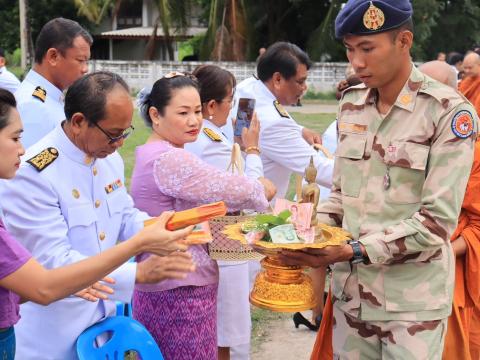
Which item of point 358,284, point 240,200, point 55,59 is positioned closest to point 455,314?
point 358,284

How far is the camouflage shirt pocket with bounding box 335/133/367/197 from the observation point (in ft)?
8.11

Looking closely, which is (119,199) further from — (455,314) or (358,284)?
(455,314)

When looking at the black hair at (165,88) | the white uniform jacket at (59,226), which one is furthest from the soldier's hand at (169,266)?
the black hair at (165,88)

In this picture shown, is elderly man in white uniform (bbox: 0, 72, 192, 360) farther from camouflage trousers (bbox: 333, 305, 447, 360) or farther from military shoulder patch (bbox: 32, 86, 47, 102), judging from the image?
military shoulder patch (bbox: 32, 86, 47, 102)

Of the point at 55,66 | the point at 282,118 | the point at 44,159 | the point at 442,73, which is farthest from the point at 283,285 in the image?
the point at 55,66

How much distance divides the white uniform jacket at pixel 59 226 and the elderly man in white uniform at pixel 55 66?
59.6 inches

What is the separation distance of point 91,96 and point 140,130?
11.9 metres

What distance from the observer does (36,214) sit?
222 centimetres

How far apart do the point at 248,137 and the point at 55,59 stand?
1.48 meters

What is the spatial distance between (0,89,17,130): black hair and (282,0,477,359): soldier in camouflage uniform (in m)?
1.03

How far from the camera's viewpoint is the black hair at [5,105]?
1948 mm

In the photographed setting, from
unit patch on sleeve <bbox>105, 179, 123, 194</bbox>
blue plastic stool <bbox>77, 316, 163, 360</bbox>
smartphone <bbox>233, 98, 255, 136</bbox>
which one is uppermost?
smartphone <bbox>233, 98, 255, 136</bbox>

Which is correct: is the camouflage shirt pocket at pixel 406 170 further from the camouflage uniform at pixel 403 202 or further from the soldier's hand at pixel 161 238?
the soldier's hand at pixel 161 238

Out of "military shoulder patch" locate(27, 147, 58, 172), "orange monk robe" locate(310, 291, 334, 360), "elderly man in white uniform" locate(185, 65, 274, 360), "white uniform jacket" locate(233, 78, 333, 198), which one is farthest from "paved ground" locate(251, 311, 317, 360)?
"military shoulder patch" locate(27, 147, 58, 172)
